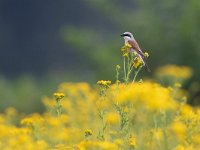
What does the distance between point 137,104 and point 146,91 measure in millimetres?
89

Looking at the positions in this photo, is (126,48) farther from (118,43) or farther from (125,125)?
(118,43)

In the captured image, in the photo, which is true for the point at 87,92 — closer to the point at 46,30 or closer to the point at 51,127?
the point at 51,127

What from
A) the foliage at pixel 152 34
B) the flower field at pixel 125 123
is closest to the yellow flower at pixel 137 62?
the flower field at pixel 125 123

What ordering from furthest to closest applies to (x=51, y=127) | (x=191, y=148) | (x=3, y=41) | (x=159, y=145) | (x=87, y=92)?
(x=3, y=41)
(x=87, y=92)
(x=51, y=127)
(x=191, y=148)
(x=159, y=145)

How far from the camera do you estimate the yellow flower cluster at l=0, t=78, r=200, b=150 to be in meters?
3.81

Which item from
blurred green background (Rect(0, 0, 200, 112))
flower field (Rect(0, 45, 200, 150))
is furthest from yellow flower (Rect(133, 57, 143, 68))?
blurred green background (Rect(0, 0, 200, 112))

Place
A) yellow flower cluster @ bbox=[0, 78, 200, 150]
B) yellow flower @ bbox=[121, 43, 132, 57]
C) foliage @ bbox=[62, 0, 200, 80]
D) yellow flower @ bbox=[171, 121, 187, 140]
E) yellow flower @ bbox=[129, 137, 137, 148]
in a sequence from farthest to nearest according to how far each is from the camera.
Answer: foliage @ bbox=[62, 0, 200, 80], yellow flower @ bbox=[121, 43, 132, 57], yellow flower @ bbox=[171, 121, 187, 140], yellow flower @ bbox=[129, 137, 137, 148], yellow flower cluster @ bbox=[0, 78, 200, 150]

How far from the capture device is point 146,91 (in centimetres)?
374

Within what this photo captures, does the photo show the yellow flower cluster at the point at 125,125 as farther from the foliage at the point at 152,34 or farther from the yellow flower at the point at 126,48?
the foliage at the point at 152,34

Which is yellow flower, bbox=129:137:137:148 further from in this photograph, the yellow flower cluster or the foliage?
the foliage

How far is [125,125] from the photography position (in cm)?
477

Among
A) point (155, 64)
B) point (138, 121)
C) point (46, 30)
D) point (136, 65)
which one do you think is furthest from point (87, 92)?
point (46, 30)

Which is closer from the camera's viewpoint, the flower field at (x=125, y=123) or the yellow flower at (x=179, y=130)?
the flower field at (x=125, y=123)

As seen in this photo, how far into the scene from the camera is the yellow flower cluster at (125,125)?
3.81 meters
